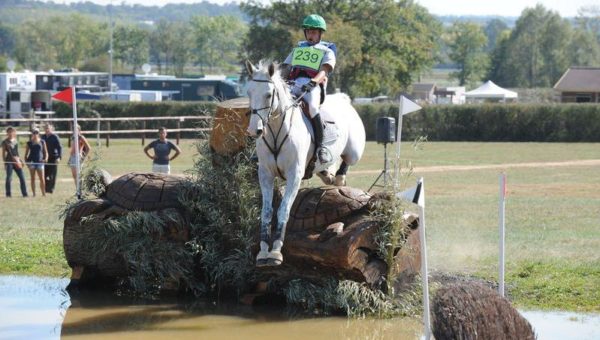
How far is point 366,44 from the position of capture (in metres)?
76.0

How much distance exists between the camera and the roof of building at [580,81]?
3093 inches

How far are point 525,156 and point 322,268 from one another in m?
30.8

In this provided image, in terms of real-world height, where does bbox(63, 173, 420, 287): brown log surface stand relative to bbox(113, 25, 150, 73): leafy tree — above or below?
below

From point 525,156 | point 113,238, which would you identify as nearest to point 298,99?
point 113,238

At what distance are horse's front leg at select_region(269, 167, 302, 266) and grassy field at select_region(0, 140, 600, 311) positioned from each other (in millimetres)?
1975

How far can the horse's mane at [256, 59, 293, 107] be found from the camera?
11203 mm

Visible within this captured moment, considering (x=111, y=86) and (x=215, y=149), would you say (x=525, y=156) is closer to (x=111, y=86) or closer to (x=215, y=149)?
(x=215, y=149)

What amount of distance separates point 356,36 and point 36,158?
45675 mm

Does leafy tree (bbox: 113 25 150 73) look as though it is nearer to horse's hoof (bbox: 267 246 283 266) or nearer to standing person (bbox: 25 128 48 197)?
standing person (bbox: 25 128 48 197)

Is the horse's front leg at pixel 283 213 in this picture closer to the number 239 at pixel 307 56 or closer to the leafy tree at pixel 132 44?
the number 239 at pixel 307 56

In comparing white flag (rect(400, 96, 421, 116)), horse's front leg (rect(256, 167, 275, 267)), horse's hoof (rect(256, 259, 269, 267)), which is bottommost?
horse's hoof (rect(256, 259, 269, 267))

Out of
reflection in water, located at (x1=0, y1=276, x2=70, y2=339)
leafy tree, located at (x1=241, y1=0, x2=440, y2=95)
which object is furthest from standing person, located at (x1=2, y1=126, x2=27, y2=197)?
leafy tree, located at (x1=241, y1=0, x2=440, y2=95)

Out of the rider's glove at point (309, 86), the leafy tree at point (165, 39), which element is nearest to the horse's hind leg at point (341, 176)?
the rider's glove at point (309, 86)

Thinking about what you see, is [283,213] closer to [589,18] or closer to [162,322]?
[162,322]
